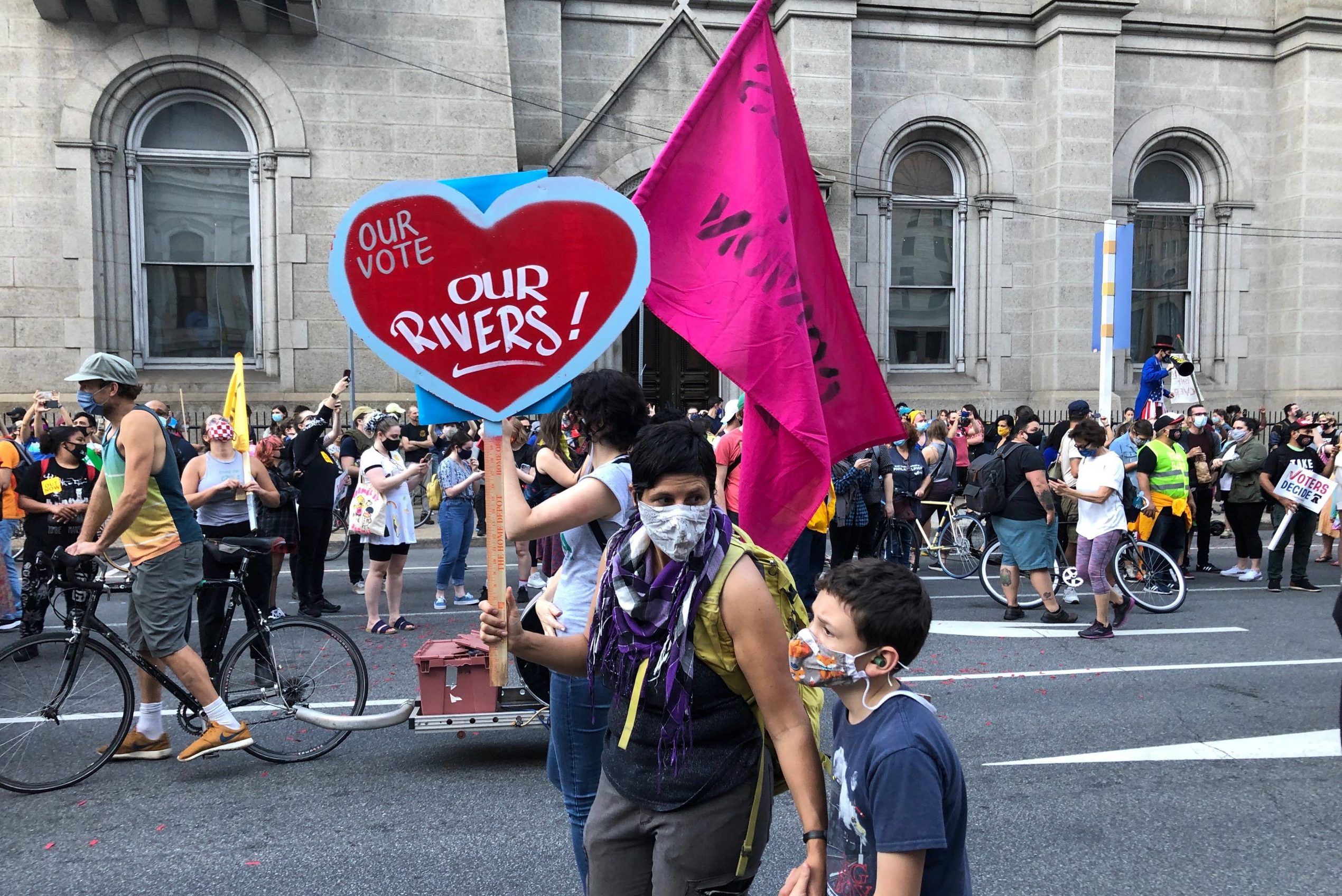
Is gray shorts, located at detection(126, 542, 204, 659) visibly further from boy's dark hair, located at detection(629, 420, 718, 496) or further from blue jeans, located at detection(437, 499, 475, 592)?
blue jeans, located at detection(437, 499, 475, 592)

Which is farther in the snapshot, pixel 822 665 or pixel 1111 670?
pixel 1111 670

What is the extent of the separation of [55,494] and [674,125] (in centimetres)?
1224

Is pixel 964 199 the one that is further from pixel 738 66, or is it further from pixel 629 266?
pixel 629 266

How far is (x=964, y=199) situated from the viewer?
2062 centimetres

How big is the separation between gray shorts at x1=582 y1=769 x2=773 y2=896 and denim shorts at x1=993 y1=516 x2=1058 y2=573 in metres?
7.37

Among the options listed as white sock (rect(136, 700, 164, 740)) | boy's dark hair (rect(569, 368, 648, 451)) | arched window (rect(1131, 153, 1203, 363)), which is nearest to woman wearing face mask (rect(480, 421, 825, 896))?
boy's dark hair (rect(569, 368, 648, 451))

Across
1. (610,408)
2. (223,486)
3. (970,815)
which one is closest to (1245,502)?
(970,815)

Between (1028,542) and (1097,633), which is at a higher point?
(1028,542)

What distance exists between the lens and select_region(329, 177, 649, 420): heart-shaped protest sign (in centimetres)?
280

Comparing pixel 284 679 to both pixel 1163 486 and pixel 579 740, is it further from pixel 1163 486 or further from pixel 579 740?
pixel 1163 486

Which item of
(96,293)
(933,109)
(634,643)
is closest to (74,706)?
(634,643)

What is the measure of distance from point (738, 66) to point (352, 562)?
868 cm

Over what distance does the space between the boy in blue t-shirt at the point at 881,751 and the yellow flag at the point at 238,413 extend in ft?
19.9

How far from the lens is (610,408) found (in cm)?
340
